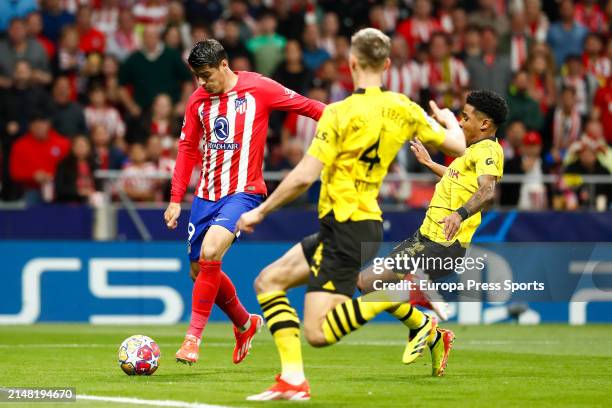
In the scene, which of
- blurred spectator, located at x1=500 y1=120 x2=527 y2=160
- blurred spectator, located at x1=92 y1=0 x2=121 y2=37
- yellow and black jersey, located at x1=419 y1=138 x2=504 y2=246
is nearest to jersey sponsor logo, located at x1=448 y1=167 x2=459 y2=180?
yellow and black jersey, located at x1=419 y1=138 x2=504 y2=246

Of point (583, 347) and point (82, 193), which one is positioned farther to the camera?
point (82, 193)

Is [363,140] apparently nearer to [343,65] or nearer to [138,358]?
[138,358]

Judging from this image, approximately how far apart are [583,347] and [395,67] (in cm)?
726

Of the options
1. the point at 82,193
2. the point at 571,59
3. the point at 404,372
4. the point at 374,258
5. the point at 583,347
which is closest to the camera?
the point at 374,258

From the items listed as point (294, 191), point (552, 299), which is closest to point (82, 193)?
point (552, 299)

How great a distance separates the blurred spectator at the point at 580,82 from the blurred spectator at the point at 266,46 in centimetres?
474

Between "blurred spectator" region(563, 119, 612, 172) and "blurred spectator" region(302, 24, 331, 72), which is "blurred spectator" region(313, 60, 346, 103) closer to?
"blurred spectator" region(302, 24, 331, 72)

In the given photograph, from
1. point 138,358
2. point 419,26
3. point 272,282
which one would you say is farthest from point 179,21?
point 272,282

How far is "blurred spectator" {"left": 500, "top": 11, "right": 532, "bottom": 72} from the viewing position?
21156 mm

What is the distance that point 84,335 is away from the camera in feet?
49.1

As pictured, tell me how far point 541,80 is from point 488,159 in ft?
36.2

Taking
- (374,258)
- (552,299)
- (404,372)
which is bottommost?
(552,299)

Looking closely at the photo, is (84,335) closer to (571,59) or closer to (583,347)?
(583,347)

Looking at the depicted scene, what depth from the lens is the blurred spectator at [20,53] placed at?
62.8 ft
